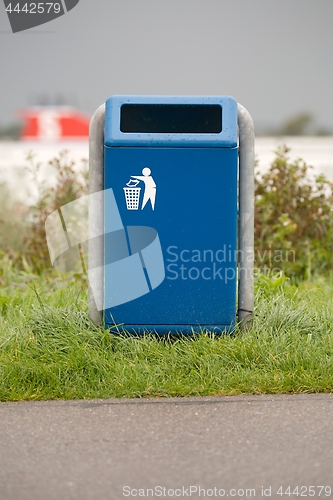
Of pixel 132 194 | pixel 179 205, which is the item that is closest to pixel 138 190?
pixel 132 194

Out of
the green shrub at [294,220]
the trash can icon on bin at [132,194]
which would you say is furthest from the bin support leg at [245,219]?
the green shrub at [294,220]

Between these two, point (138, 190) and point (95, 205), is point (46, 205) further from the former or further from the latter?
point (138, 190)

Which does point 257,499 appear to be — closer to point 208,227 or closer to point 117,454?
point 117,454

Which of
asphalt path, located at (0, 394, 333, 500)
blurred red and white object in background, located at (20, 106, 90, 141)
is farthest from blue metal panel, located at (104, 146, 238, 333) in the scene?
blurred red and white object in background, located at (20, 106, 90, 141)

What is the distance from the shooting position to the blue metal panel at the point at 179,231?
11.5 ft

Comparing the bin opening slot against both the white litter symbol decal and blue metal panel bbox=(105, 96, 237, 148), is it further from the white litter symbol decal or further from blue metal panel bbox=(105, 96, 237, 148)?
the white litter symbol decal

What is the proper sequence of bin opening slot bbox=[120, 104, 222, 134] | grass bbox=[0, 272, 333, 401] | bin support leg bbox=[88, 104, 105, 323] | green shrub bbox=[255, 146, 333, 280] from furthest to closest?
green shrub bbox=[255, 146, 333, 280] < bin opening slot bbox=[120, 104, 222, 134] < bin support leg bbox=[88, 104, 105, 323] < grass bbox=[0, 272, 333, 401]

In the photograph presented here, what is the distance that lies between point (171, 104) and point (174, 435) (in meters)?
1.65

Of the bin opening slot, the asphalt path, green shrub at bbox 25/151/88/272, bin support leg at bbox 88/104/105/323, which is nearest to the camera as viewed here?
the asphalt path

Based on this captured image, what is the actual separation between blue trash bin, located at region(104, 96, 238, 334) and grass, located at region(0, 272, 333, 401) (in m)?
0.13

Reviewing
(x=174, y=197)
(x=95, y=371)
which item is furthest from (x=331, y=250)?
(x=95, y=371)

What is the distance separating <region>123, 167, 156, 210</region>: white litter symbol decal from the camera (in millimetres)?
3494

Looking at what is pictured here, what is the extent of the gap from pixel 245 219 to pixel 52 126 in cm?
2161

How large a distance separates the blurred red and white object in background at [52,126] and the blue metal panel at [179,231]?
20.8 metres
